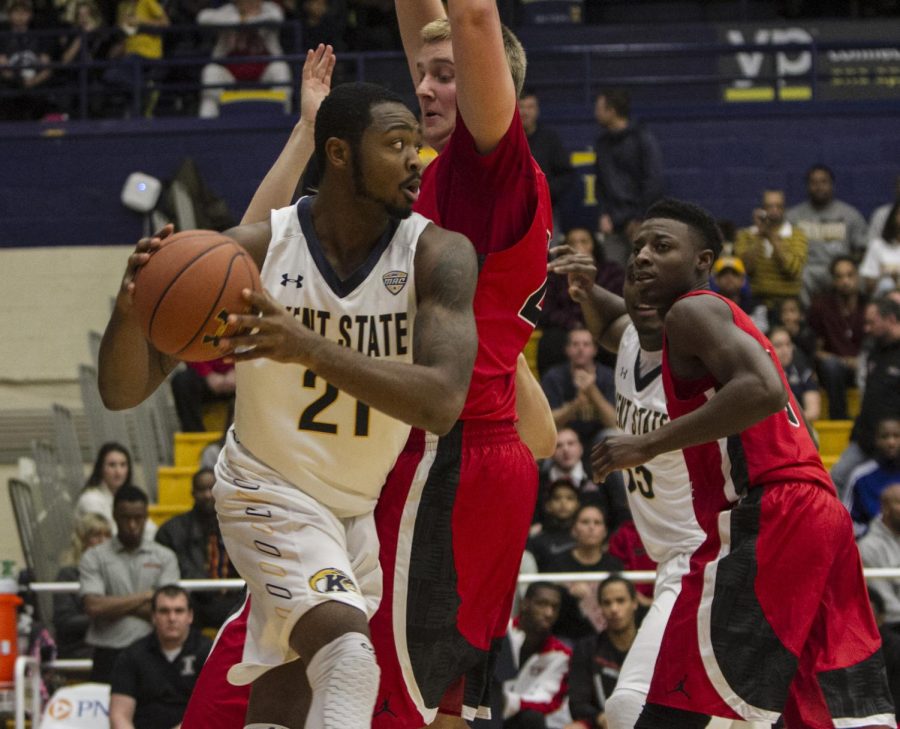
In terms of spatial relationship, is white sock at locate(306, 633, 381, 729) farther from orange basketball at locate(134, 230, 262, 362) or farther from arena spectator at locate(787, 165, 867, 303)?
arena spectator at locate(787, 165, 867, 303)

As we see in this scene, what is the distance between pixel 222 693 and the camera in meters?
4.60

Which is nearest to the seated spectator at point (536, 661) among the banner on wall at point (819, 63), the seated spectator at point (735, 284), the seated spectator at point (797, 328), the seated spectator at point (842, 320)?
the seated spectator at point (735, 284)

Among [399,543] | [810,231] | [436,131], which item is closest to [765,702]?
[399,543]

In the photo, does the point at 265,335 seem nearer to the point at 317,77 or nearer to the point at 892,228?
the point at 317,77

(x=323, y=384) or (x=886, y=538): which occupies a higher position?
(x=323, y=384)

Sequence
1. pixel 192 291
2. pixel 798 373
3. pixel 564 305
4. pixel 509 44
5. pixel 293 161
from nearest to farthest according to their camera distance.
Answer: pixel 192 291 < pixel 509 44 < pixel 293 161 < pixel 798 373 < pixel 564 305

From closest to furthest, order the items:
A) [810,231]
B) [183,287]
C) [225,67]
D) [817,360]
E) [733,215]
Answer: [183,287] → [817,360] → [810,231] → [733,215] → [225,67]

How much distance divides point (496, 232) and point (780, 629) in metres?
1.47

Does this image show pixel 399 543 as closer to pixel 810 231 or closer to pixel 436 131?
pixel 436 131

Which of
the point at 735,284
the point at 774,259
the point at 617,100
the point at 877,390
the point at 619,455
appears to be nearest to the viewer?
the point at 619,455

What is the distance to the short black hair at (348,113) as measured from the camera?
4227 millimetres

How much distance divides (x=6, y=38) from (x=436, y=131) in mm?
12839

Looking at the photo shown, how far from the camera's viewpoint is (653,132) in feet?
49.8

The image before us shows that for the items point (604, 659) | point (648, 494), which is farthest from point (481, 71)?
point (604, 659)
